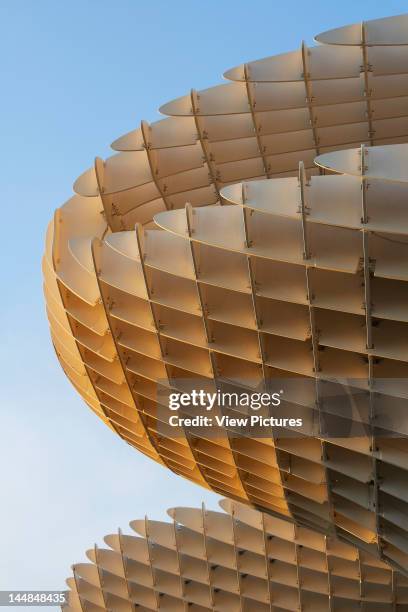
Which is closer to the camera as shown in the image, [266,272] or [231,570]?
[266,272]

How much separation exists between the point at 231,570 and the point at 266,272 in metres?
22.2

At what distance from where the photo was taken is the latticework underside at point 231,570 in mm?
37344

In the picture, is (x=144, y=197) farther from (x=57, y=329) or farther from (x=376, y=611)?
(x=376, y=611)

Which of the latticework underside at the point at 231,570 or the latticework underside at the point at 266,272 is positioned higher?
the latticework underside at the point at 266,272

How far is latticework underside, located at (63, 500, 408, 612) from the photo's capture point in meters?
37.3

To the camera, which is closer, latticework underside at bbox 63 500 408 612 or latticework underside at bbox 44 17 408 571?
latticework underside at bbox 44 17 408 571

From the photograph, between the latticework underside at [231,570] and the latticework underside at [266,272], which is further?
the latticework underside at [231,570]

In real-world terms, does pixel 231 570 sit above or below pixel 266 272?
below

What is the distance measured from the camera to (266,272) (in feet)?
68.6

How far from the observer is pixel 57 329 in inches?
1064

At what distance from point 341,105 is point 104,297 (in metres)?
10.0

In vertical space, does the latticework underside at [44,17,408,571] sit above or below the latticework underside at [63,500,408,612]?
above

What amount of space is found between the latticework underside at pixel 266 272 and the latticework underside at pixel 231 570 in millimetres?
8841

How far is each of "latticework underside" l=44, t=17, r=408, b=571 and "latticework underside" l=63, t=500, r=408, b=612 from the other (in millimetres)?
8841
